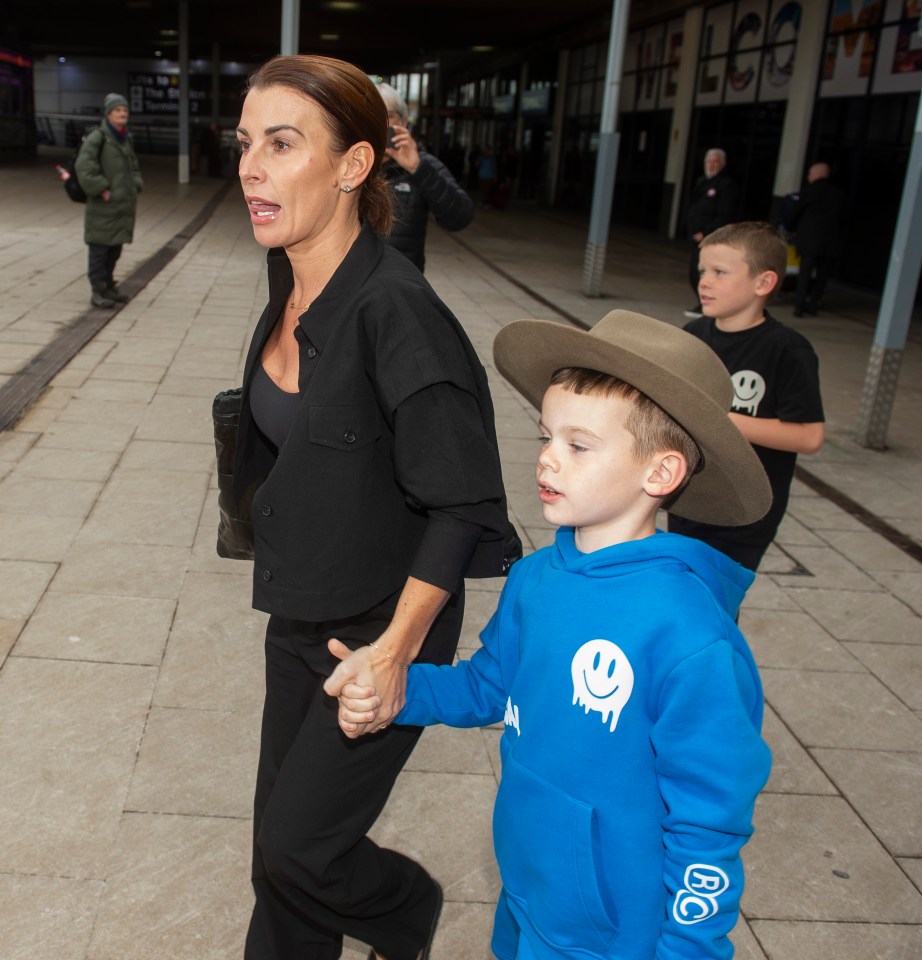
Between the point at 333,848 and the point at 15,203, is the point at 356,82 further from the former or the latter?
the point at 15,203

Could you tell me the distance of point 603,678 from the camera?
4.96 ft

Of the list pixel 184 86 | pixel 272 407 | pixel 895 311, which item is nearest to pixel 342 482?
pixel 272 407

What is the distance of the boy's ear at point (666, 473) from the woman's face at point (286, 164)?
2.55ft

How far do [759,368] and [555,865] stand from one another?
6.40ft

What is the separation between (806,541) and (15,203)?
62.0ft

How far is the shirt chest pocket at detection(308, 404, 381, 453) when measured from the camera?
1.74m

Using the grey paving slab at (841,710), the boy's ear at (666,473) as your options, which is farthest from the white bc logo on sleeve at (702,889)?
the grey paving slab at (841,710)

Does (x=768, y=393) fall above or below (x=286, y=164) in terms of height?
below

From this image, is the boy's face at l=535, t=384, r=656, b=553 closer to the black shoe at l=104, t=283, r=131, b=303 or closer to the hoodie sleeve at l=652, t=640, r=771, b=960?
the hoodie sleeve at l=652, t=640, r=771, b=960

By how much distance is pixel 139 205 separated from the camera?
70.4ft

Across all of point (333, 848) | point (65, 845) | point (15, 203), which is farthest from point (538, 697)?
point (15, 203)

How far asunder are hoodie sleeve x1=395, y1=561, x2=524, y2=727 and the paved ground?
36.2 inches

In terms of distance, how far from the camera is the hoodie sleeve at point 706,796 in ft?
4.63

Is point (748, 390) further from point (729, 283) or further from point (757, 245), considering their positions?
point (757, 245)
